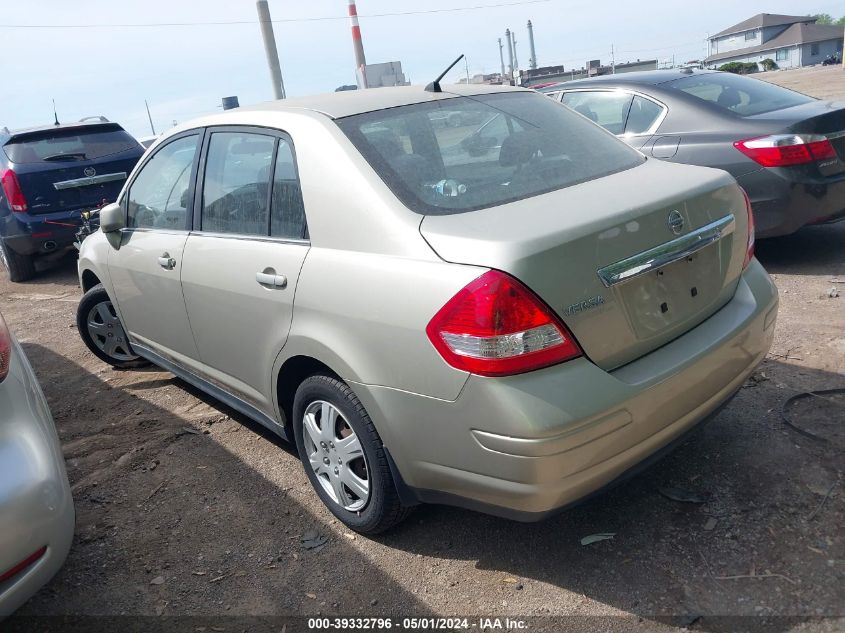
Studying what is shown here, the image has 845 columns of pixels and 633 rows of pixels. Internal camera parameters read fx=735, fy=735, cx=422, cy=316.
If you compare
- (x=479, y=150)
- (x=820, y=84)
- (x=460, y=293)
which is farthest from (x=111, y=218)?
(x=820, y=84)

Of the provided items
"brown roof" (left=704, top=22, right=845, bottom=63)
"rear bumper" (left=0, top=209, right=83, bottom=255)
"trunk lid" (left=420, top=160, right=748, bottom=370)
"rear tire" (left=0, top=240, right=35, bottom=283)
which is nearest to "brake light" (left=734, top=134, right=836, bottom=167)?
"trunk lid" (left=420, top=160, right=748, bottom=370)

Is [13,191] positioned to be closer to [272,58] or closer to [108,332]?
[108,332]

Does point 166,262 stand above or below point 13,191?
below

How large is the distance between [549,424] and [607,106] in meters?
4.68

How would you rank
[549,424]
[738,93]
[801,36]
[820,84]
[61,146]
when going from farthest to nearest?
[801,36], [820,84], [61,146], [738,93], [549,424]

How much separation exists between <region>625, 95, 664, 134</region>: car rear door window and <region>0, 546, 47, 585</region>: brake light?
516 centimetres

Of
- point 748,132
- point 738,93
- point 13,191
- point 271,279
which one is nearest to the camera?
point 271,279

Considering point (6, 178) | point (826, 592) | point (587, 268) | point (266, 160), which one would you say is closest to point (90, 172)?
point (6, 178)

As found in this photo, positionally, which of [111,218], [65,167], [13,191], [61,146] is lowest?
[111,218]

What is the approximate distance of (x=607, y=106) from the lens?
620 centimetres

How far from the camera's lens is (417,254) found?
2406 millimetres

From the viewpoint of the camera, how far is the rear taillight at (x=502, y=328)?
2.21m

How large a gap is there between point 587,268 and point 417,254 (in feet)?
1.79

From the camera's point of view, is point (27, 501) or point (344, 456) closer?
point (27, 501)
